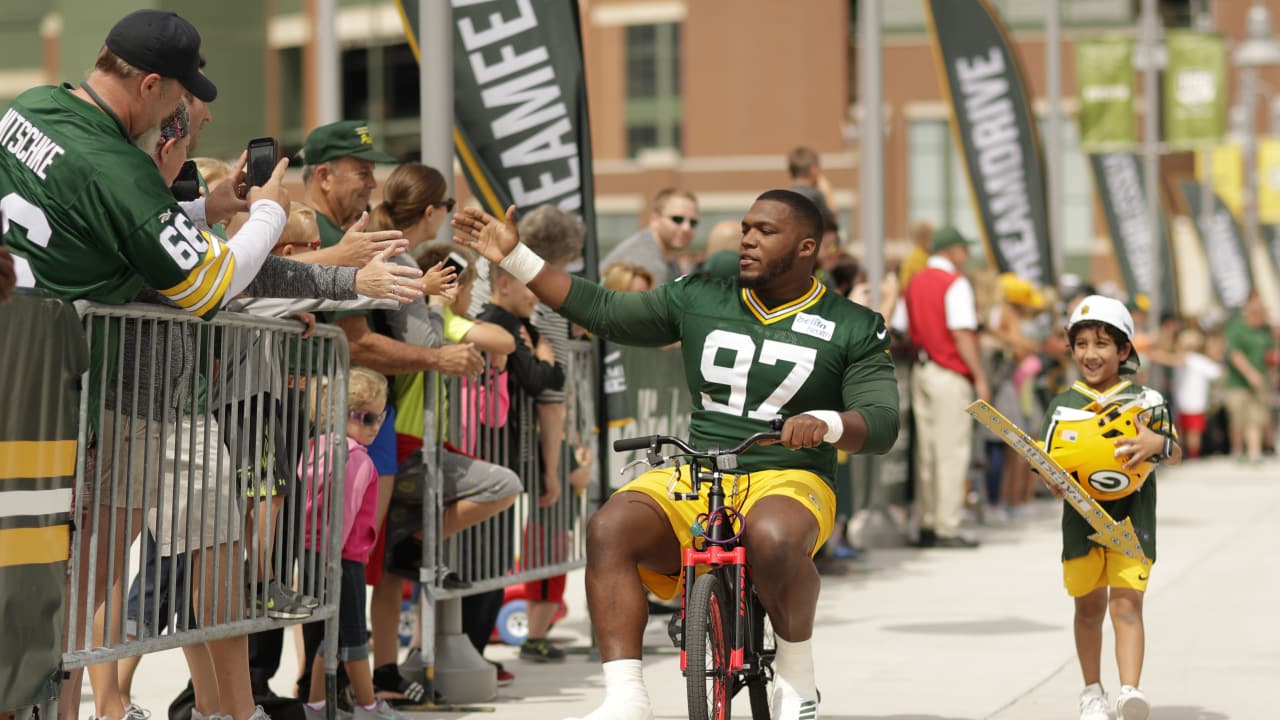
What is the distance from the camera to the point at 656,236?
10.3 m

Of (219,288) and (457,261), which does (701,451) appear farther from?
(457,261)

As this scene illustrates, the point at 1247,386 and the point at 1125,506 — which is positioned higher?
the point at 1125,506

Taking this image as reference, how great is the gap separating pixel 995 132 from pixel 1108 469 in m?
11.3

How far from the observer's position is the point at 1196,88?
1192 inches

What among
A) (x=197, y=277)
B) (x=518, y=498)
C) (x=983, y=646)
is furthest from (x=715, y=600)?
(x=983, y=646)

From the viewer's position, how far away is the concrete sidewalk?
7.27m

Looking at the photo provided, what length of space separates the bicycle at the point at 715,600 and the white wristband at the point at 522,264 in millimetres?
897

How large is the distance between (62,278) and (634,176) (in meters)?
43.7

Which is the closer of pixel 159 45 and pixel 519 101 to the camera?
pixel 159 45

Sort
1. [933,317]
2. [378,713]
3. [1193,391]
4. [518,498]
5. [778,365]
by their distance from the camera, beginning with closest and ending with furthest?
[778,365]
[378,713]
[518,498]
[933,317]
[1193,391]

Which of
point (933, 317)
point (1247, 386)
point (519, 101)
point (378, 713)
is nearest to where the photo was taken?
point (378, 713)

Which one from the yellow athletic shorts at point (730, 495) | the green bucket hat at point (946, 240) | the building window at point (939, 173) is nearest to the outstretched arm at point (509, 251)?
the yellow athletic shorts at point (730, 495)

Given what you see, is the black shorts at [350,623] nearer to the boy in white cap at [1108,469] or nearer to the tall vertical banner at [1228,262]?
the boy in white cap at [1108,469]

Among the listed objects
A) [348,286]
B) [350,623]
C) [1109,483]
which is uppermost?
[348,286]
